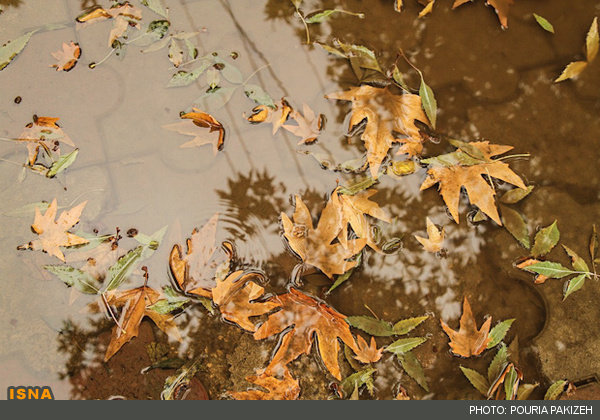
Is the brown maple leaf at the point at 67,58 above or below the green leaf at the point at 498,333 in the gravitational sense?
above

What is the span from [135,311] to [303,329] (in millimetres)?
682

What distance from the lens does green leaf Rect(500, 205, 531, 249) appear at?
1.82m

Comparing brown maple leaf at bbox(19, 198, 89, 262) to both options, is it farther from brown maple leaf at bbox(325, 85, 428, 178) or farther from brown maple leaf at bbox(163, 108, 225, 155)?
brown maple leaf at bbox(325, 85, 428, 178)

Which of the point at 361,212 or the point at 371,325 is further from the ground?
the point at 361,212

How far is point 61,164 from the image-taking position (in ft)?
5.94

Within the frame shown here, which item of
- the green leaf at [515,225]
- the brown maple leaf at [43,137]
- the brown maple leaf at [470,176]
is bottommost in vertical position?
the green leaf at [515,225]

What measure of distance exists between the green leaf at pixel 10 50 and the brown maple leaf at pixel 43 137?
28 centimetres

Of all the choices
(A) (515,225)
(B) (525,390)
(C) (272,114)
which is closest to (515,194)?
(A) (515,225)

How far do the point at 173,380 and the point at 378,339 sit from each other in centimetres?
85

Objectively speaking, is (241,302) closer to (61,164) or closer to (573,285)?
(61,164)

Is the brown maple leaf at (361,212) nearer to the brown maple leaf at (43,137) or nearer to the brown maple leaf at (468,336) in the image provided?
the brown maple leaf at (468,336)

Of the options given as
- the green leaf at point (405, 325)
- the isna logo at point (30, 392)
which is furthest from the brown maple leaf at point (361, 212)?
the isna logo at point (30, 392)

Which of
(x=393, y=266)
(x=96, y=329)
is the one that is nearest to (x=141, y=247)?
(x=96, y=329)

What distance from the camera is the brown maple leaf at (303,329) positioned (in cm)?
177
